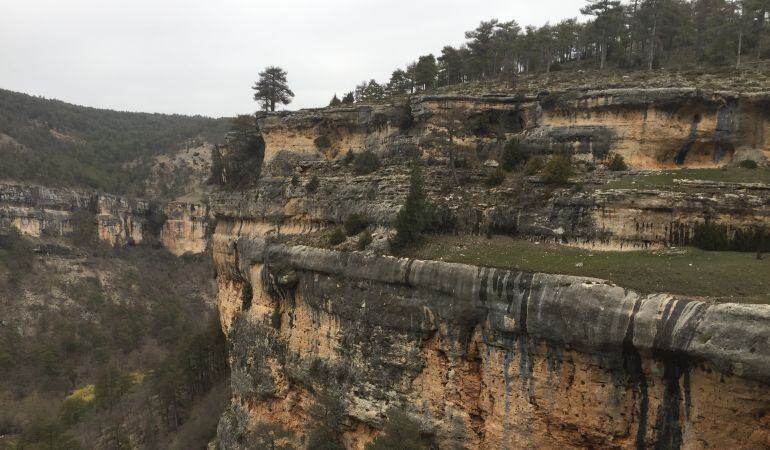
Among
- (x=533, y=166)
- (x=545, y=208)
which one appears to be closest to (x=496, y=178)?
(x=533, y=166)

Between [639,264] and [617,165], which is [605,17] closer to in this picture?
[617,165]

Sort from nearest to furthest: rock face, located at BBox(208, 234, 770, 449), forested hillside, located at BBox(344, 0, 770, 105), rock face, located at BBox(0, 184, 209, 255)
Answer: rock face, located at BBox(208, 234, 770, 449) → forested hillside, located at BBox(344, 0, 770, 105) → rock face, located at BBox(0, 184, 209, 255)

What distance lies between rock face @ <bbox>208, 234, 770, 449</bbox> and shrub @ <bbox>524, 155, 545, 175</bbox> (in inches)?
366

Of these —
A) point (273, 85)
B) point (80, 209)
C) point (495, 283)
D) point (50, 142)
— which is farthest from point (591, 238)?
point (50, 142)

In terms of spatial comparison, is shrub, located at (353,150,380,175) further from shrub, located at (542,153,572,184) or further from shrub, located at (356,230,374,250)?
shrub, located at (542,153,572,184)

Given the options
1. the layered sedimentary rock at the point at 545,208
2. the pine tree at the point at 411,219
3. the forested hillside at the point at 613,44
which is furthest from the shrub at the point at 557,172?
the forested hillside at the point at 613,44

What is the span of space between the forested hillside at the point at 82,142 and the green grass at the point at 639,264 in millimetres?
93615

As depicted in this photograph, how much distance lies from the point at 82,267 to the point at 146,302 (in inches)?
488

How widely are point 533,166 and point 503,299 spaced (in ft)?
35.3

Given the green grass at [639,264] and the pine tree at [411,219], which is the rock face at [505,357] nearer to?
the green grass at [639,264]

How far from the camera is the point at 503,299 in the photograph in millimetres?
16375

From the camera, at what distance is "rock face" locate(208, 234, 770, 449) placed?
500 inches

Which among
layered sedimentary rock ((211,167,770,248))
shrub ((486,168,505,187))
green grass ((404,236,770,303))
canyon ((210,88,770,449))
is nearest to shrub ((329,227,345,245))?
canyon ((210,88,770,449))

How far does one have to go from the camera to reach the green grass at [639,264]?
46.7 ft
